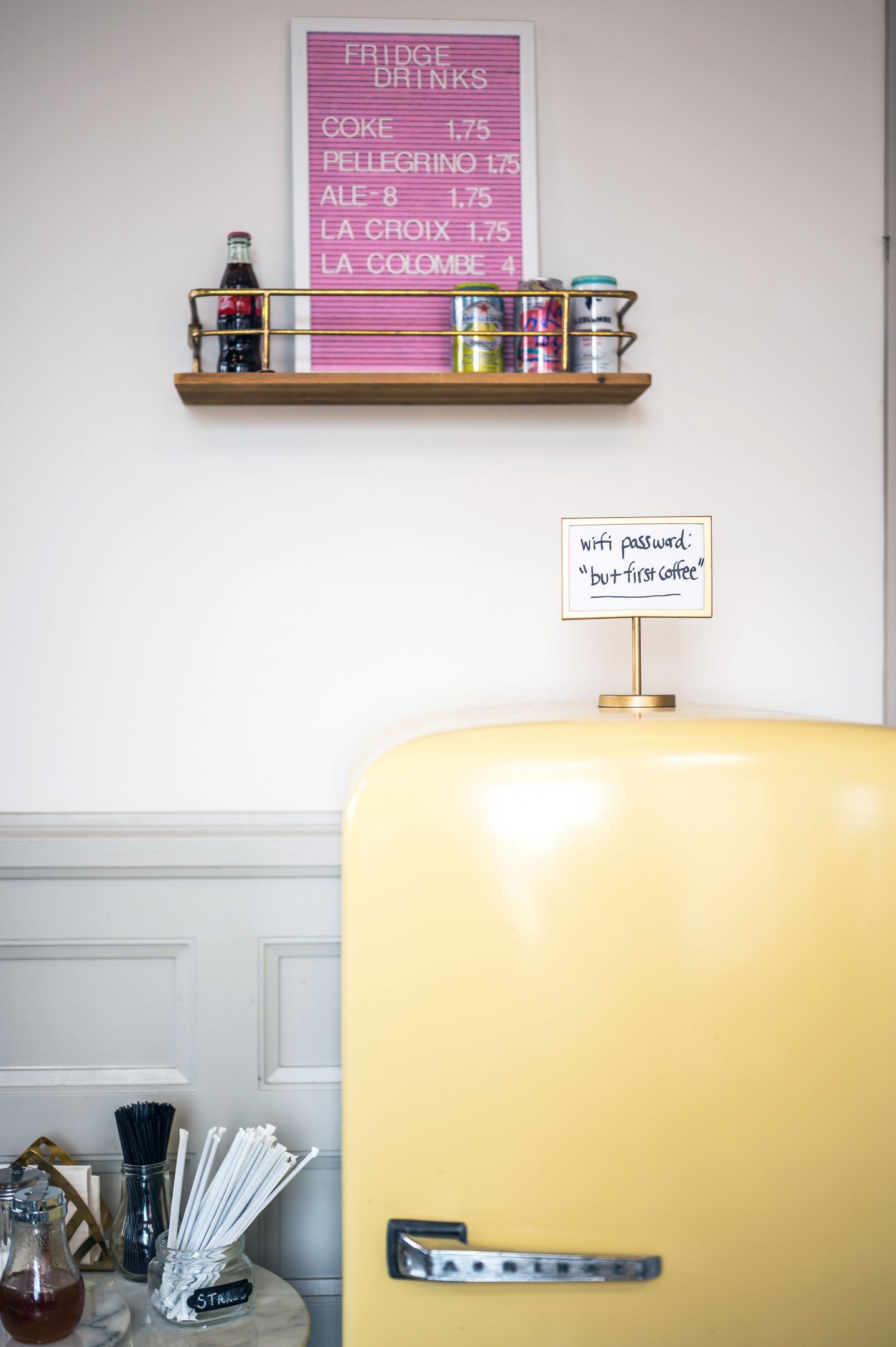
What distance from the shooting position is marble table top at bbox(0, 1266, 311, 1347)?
1.16 m

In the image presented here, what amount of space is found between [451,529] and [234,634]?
36 centimetres

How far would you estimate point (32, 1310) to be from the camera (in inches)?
44.1

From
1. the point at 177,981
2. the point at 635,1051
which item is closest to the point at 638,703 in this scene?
the point at 635,1051

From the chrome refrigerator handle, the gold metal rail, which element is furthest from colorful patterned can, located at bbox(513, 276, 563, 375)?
the chrome refrigerator handle

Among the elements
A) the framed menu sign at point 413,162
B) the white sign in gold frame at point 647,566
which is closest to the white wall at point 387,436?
the framed menu sign at point 413,162

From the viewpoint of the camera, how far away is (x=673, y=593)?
3.78 ft

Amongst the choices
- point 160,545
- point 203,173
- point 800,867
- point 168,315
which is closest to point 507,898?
point 800,867

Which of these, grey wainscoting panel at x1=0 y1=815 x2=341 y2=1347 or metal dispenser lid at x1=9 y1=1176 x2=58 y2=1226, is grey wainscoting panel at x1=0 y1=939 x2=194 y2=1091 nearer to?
grey wainscoting panel at x1=0 y1=815 x2=341 y2=1347

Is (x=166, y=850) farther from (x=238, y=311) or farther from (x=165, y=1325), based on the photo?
(x=238, y=311)

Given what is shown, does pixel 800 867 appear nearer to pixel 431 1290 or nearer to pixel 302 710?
pixel 431 1290

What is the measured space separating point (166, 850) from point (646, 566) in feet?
2.63

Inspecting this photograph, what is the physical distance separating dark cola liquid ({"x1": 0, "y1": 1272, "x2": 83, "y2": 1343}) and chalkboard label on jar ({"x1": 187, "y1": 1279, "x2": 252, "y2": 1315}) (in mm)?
142

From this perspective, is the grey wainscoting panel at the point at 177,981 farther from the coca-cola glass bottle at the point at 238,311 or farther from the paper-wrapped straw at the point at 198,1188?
the coca-cola glass bottle at the point at 238,311

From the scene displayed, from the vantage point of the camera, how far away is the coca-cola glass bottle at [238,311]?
142 cm
